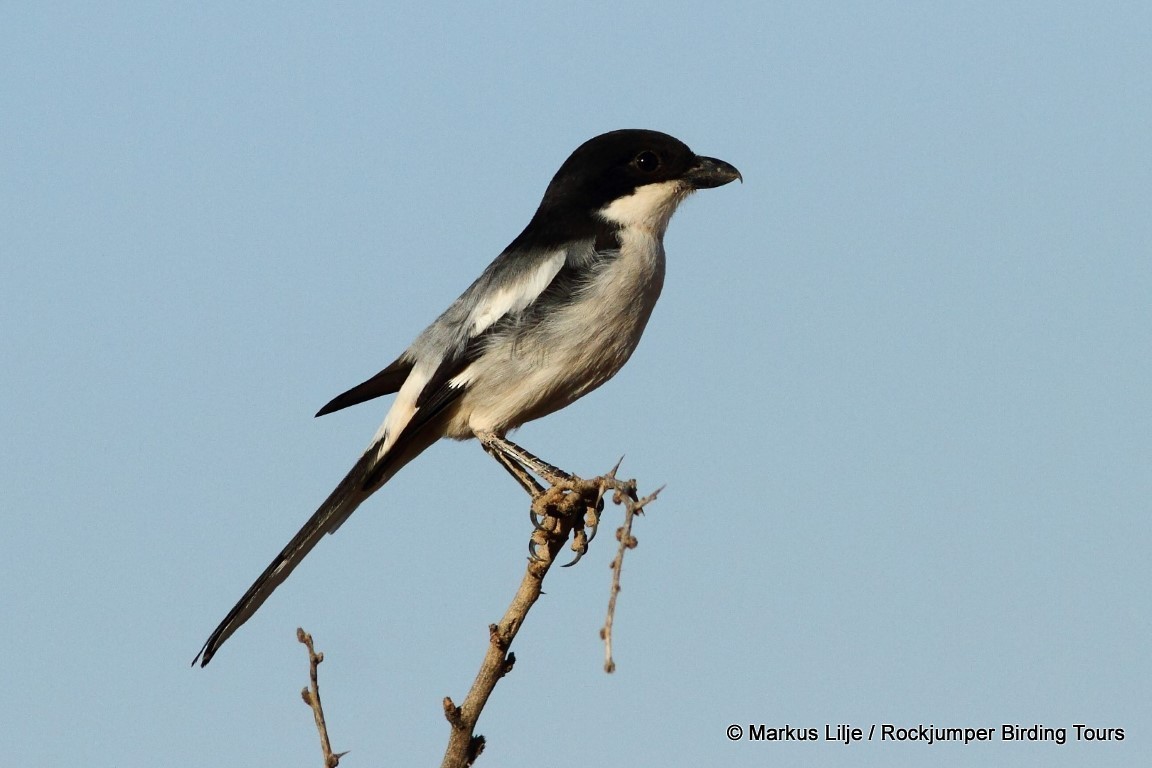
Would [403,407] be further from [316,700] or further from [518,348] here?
[316,700]

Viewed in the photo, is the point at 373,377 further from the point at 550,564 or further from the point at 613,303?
the point at 550,564

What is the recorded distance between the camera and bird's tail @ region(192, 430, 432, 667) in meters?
5.40

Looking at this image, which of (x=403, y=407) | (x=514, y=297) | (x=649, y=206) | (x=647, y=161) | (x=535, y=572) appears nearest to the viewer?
(x=535, y=572)

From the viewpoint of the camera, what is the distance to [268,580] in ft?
18.3

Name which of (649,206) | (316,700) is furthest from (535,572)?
(649,206)

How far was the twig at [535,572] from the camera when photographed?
401 centimetres

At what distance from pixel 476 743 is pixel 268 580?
6.06 ft

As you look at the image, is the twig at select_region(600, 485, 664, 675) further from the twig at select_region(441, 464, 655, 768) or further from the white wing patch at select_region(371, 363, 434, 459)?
the white wing patch at select_region(371, 363, 434, 459)

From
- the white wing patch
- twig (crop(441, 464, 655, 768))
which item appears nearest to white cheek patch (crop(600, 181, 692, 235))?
the white wing patch

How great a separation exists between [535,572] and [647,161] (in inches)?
115

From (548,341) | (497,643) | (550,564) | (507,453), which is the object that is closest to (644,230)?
(548,341)

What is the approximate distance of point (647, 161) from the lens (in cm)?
669

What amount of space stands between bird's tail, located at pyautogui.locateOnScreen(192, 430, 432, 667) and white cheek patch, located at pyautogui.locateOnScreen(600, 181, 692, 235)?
1498 mm

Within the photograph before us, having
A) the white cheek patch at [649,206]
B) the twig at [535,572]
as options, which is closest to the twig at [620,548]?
the twig at [535,572]
